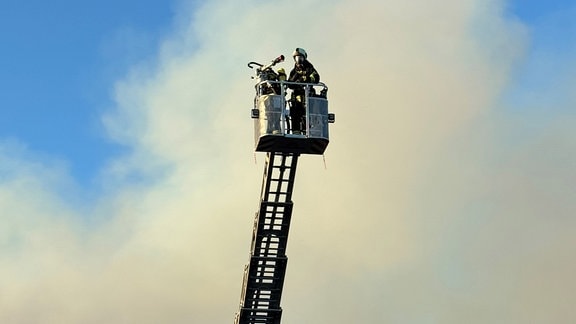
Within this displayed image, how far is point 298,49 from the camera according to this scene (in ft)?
102

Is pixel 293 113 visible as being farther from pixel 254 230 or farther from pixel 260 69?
pixel 254 230

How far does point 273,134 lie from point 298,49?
3450mm

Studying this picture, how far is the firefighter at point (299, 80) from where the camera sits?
30641 millimetres

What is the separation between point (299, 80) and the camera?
3111cm

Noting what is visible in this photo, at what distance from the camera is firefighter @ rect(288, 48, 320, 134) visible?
3064 centimetres

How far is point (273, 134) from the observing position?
2953 centimetres

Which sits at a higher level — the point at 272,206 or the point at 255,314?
the point at 272,206

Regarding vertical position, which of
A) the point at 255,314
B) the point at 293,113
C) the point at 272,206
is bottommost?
the point at 255,314

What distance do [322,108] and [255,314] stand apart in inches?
352

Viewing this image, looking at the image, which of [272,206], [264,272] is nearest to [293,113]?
[272,206]

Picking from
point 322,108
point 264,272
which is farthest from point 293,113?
point 264,272

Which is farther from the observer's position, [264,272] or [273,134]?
[264,272]

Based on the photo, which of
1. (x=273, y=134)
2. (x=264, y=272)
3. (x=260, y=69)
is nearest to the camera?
(x=273, y=134)

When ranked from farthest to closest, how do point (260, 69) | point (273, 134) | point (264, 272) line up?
point (264, 272) < point (260, 69) < point (273, 134)
